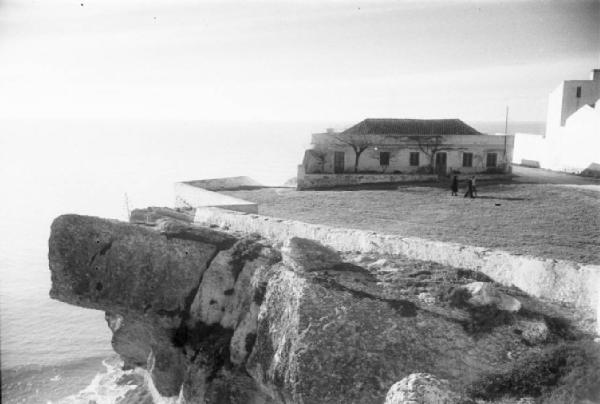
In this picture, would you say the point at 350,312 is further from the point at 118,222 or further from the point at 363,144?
the point at 363,144

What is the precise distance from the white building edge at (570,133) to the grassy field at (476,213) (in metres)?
6.38

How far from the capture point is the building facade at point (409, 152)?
30.0 metres

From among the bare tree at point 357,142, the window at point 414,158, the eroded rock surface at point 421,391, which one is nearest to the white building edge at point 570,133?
the window at point 414,158

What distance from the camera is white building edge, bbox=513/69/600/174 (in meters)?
29.3

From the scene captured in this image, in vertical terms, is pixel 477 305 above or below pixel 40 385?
above

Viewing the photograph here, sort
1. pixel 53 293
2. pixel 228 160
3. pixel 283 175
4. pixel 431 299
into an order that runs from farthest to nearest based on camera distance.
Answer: pixel 228 160, pixel 283 175, pixel 53 293, pixel 431 299

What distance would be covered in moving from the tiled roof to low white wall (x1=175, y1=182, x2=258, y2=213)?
452 inches

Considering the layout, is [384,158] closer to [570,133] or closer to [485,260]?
[570,133]

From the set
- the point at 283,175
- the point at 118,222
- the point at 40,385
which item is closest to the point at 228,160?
the point at 283,175

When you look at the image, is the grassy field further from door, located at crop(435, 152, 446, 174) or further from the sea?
the sea

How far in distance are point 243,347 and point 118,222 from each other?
4.94 m

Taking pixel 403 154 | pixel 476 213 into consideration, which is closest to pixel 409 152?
pixel 403 154

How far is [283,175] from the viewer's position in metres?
90.9

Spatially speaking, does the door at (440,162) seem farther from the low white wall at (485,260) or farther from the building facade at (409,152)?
the low white wall at (485,260)
